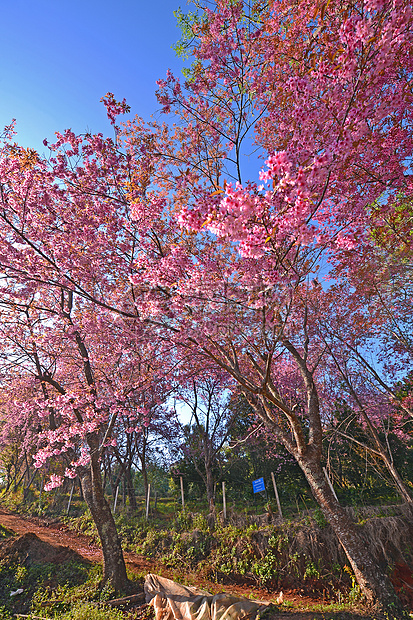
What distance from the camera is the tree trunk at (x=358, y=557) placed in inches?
188

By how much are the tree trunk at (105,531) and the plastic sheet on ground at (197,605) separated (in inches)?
39.0

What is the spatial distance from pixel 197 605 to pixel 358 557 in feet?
9.26

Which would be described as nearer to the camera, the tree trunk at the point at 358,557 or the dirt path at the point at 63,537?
the tree trunk at the point at 358,557

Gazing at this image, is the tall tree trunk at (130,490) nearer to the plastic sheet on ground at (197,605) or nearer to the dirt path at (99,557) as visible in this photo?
the dirt path at (99,557)

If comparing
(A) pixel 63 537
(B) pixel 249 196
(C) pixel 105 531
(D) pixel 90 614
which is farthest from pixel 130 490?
(B) pixel 249 196

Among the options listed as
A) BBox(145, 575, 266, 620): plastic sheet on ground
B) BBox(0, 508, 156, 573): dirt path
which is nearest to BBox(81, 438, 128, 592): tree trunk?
BBox(145, 575, 266, 620): plastic sheet on ground

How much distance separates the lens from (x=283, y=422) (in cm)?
887

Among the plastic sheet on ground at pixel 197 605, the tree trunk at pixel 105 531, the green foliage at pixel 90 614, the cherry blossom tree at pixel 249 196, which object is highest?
the cherry blossom tree at pixel 249 196

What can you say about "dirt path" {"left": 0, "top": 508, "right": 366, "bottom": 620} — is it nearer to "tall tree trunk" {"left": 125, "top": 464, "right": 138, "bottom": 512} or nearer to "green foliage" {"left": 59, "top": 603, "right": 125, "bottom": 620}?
"green foliage" {"left": 59, "top": 603, "right": 125, "bottom": 620}

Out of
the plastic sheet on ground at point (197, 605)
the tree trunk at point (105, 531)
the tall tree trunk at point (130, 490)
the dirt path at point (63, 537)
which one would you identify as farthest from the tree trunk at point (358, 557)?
the tall tree trunk at point (130, 490)

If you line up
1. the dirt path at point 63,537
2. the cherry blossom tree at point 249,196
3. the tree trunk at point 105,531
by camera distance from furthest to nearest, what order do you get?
the dirt path at point 63,537 < the tree trunk at point 105,531 < the cherry blossom tree at point 249,196

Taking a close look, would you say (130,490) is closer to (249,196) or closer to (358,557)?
(358,557)

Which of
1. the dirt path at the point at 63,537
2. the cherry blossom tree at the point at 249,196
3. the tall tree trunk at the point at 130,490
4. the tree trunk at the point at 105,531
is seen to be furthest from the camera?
the tall tree trunk at the point at 130,490

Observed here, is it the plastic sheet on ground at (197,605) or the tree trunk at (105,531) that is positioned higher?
the tree trunk at (105,531)
